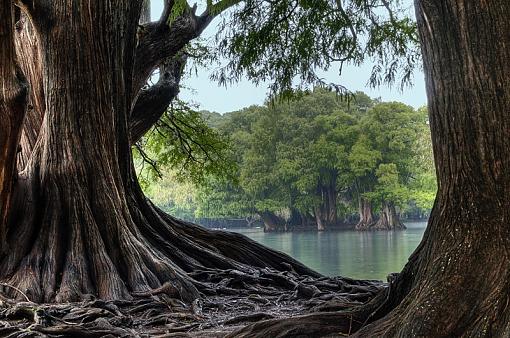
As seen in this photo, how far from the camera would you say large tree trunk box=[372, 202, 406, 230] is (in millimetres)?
35875

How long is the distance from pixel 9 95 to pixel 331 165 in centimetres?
3202

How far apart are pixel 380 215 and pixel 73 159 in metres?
33.0

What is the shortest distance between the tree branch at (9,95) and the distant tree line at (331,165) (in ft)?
93.9

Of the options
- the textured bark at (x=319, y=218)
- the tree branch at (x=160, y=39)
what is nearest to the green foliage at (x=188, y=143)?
the tree branch at (x=160, y=39)

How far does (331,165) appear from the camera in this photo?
1412 inches

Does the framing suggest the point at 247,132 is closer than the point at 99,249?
No

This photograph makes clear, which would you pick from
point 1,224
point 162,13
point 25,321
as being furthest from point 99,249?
point 162,13

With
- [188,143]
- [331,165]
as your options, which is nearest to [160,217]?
[188,143]

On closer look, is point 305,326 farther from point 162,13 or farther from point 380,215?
point 380,215

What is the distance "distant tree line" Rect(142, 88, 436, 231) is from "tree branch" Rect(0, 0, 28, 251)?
93.9 ft

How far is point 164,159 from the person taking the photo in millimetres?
11828

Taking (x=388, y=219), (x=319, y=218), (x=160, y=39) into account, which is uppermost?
(x=160, y=39)

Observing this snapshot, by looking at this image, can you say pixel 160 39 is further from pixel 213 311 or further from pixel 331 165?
pixel 331 165

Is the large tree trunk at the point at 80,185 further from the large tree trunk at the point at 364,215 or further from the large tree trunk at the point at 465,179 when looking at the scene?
the large tree trunk at the point at 364,215
